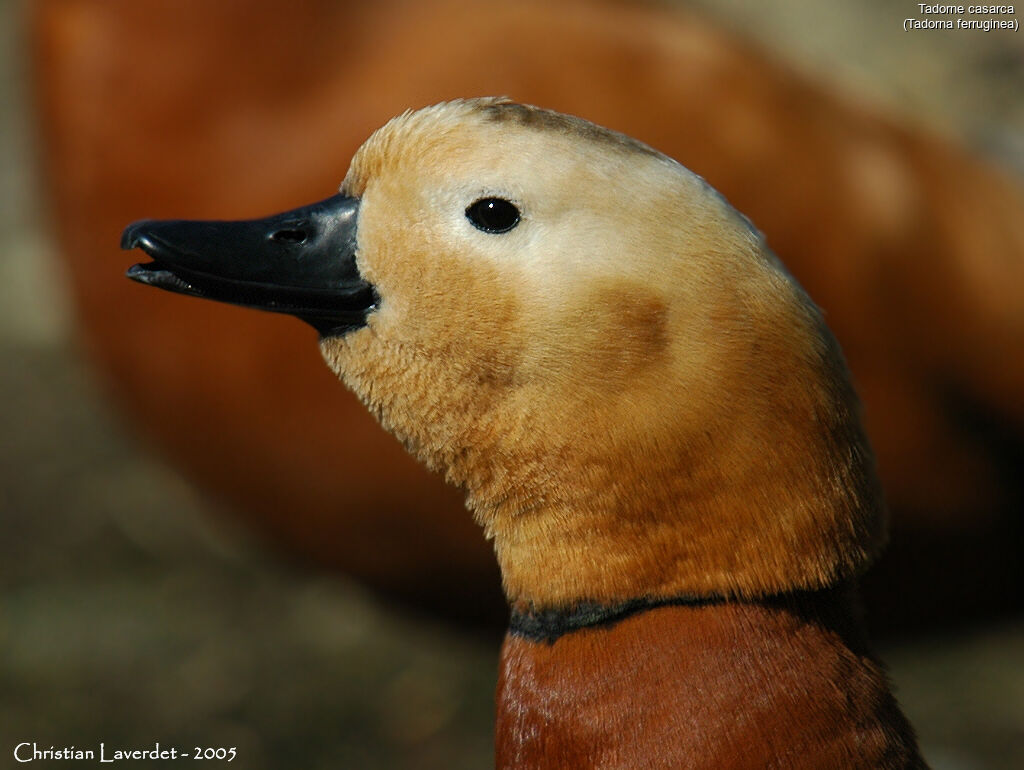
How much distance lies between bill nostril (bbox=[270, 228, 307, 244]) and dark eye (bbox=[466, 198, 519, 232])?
6.7 inches

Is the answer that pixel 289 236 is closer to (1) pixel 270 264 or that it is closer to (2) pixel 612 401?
(1) pixel 270 264

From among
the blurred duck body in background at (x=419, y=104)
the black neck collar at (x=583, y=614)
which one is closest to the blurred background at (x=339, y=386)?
the blurred duck body in background at (x=419, y=104)

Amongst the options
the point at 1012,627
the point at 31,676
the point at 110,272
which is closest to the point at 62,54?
the point at 110,272

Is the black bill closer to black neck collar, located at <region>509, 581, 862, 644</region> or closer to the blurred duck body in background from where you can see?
black neck collar, located at <region>509, 581, 862, 644</region>

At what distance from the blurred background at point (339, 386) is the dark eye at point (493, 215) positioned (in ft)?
3.98

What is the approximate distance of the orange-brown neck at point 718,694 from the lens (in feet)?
3.73

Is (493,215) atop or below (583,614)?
atop

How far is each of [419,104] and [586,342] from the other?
132 centimetres

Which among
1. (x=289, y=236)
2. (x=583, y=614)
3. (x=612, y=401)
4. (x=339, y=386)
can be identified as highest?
(x=289, y=236)

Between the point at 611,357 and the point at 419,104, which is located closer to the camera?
the point at 611,357

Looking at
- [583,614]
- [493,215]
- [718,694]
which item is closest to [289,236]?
[493,215]

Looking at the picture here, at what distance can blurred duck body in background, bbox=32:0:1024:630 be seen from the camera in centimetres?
233

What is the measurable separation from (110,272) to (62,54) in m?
0.44

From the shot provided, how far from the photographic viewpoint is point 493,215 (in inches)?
43.3
